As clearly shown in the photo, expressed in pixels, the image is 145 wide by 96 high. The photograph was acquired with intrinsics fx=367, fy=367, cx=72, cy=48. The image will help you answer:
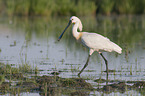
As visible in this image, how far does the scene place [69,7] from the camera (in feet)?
96.4

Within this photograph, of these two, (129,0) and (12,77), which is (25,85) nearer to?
(12,77)

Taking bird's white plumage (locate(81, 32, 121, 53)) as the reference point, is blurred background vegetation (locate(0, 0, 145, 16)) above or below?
above

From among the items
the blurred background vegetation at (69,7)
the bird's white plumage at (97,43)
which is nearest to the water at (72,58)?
the bird's white plumage at (97,43)

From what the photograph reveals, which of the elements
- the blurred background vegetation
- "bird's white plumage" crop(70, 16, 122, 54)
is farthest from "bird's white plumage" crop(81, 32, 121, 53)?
the blurred background vegetation

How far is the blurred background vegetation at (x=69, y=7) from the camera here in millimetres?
28844

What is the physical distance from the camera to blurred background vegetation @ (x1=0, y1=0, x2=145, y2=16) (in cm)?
2884

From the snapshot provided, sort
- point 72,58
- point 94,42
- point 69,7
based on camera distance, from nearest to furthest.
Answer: point 94,42, point 72,58, point 69,7

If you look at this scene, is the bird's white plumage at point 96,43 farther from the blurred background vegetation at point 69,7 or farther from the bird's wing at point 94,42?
the blurred background vegetation at point 69,7

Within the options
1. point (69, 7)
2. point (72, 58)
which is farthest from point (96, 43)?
point (69, 7)

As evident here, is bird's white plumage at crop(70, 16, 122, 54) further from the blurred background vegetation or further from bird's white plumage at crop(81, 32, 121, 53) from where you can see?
the blurred background vegetation

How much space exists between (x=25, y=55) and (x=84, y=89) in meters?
4.40

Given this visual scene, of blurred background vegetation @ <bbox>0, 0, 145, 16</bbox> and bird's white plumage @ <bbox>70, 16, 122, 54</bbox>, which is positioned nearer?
bird's white plumage @ <bbox>70, 16, 122, 54</bbox>

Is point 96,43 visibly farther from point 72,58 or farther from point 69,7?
point 69,7

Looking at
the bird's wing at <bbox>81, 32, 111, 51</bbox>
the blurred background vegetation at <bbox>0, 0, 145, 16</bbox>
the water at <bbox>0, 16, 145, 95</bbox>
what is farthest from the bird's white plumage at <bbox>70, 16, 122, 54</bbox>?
the blurred background vegetation at <bbox>0, 0, 145, 16</bbox>
